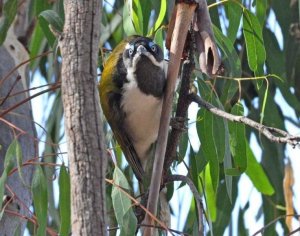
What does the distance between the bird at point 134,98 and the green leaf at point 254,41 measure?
0.81ft

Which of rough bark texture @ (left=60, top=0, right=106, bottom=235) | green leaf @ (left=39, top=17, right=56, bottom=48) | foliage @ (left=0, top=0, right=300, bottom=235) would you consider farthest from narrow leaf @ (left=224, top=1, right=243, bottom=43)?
rough bark texture @ (left=60, top=0, right=106, bottom=235)

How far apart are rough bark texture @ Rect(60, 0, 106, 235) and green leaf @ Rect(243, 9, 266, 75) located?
91 centimetres

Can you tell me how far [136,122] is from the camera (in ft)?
8.07

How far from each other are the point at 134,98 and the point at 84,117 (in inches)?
43.7

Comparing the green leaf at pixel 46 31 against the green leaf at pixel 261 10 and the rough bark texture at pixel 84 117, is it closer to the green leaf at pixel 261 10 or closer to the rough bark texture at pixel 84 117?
the green leaf at pixel 261 10

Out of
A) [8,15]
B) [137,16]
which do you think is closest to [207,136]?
[137,16]

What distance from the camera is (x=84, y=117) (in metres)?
1.31

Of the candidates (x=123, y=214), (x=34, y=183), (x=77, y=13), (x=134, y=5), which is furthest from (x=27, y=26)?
(x=77, y=13)

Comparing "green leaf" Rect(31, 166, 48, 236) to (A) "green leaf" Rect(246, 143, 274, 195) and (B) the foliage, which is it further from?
(A) "green leaf" Rect(246, 143, 274, 195)

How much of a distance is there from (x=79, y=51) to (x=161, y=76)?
39.4 inches

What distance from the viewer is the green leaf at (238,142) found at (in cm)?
218

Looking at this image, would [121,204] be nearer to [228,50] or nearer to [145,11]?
[228,50]

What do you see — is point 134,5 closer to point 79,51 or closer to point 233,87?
point 233,87

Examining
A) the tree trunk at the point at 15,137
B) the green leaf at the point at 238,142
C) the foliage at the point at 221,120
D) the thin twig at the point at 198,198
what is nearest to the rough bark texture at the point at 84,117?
the foliage at the point at 221,120
